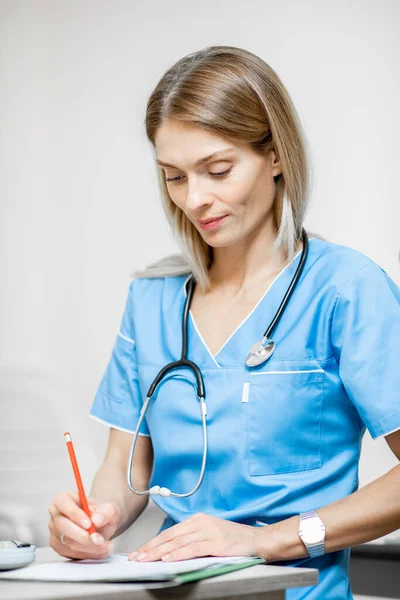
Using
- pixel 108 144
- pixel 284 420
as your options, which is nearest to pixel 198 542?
pixel 284 420

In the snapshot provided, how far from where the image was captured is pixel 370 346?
42.2 inches

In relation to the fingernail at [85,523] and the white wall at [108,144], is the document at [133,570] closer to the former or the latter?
the fingernail at [85,523]

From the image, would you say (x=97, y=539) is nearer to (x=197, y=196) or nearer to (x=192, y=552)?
(x=192, y=552)

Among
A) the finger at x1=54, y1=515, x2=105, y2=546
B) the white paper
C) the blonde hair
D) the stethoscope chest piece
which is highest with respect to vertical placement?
the blonde hair

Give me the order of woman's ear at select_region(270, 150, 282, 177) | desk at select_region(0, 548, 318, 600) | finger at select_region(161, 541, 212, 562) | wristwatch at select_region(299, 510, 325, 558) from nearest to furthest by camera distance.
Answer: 1. desk at select_region(0, 548, 318, 600)
2. finger at select_region(161, 541, 212, 562)
3. wristwatch at select_region(299, 510, 325, 558)
4. woman's ear at select_region(270, 150, 282, 177)

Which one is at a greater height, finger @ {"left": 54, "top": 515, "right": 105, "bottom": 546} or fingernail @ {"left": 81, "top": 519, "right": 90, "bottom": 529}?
fingernail @ {"left": 81, "top": 519, "right": 90, "bottom": 529}

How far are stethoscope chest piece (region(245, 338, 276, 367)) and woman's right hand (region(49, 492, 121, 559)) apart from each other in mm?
288

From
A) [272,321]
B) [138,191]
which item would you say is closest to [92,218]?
[138,191]

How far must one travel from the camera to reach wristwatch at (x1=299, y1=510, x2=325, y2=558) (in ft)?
3.21

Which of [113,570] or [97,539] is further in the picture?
[97,539]

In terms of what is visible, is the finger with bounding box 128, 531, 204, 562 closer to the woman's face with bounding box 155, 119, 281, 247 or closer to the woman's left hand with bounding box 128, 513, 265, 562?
the woman's left hand with bounding box 128, 513, 265, 562

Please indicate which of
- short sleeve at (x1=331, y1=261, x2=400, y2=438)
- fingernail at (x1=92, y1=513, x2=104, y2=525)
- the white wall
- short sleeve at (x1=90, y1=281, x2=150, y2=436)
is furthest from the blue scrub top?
the white wall

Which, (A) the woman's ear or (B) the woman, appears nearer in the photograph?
(B) the woman

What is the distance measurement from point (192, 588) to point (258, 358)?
44 cm
